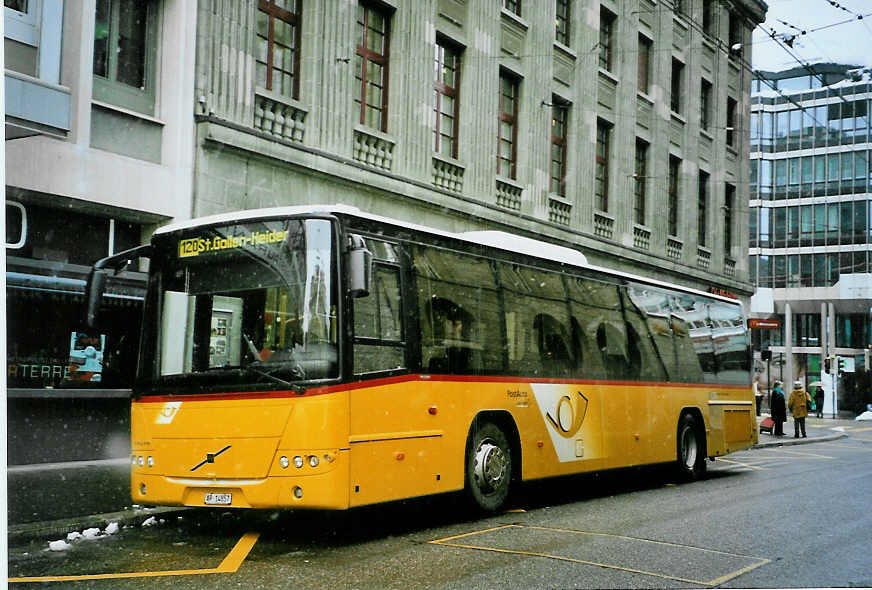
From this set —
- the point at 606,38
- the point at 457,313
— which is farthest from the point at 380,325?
the point at 606,38

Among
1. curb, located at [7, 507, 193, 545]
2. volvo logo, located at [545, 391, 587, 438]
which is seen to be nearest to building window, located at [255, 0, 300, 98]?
volvo logo, located at [545, 391, 587, 438]

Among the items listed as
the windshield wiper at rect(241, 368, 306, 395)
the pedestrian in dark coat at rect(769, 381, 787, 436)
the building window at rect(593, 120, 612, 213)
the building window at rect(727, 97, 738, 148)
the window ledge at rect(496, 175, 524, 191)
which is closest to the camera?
the windshield wiper at rect(241, 368, 306, 395)

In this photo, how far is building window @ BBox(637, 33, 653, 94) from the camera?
102 feet

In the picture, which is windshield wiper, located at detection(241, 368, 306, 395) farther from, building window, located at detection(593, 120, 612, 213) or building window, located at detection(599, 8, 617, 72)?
building window, located at detection(599, 8, 617, 72)

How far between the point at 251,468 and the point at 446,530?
2128 millimetres

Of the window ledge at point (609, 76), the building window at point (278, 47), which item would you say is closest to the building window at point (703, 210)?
the window ledge at point (609, 76)

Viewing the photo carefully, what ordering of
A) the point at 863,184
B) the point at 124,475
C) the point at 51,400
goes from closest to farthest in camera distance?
the point at 863,184
the point at 124,475
the point at 51,400

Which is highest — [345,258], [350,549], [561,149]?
[561,149]

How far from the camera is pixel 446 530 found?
10062 millimetres

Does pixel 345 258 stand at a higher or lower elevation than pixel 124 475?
higher

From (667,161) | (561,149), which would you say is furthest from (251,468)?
(667,161)

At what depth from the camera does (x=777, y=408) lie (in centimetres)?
3142

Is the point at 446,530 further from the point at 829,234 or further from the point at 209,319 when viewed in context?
the point at 829,234

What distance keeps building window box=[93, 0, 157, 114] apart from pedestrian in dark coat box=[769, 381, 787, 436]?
22.0 m
